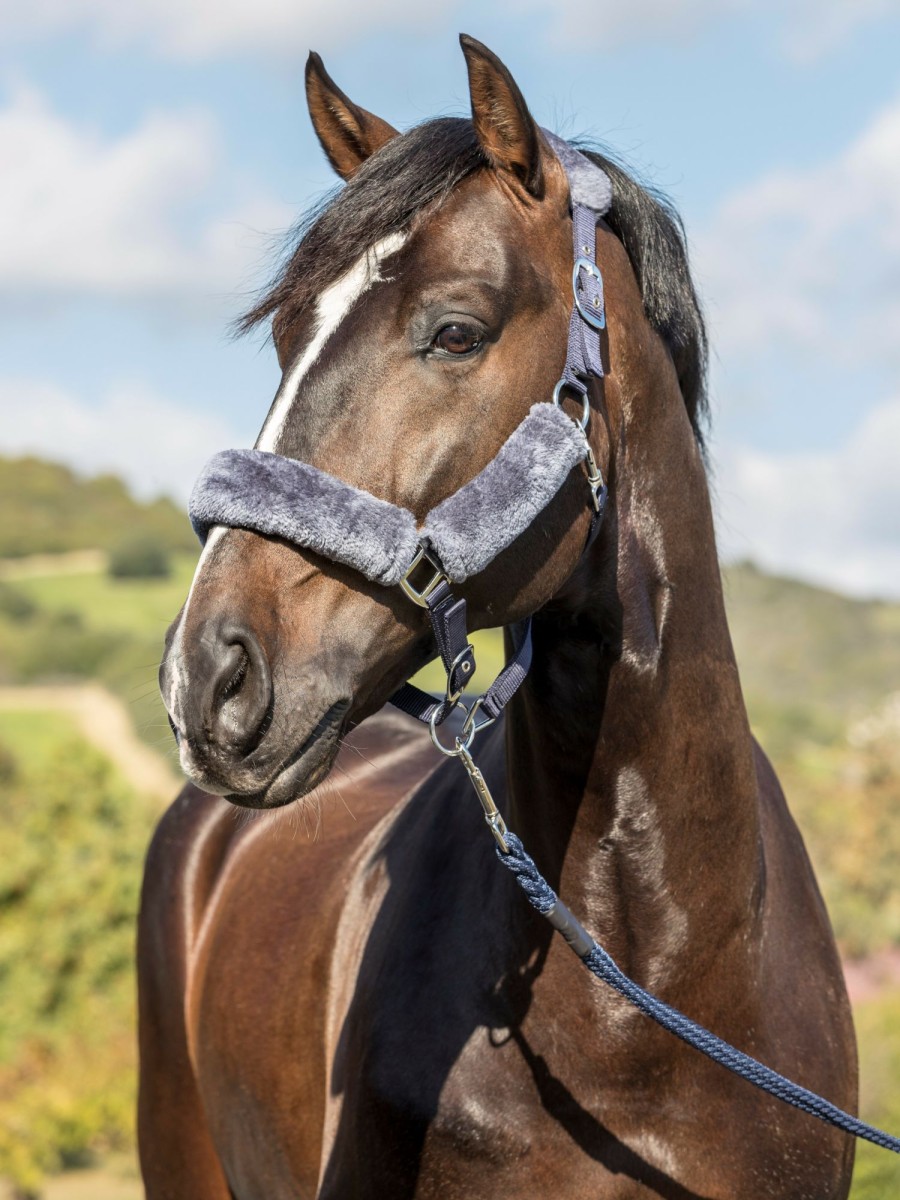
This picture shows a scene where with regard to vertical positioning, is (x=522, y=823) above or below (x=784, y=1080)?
above

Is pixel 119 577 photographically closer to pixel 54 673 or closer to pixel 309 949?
pixel 54 673

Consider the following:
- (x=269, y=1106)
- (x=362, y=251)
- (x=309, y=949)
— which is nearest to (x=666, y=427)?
(x=362, y=251)

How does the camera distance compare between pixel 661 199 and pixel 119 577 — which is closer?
pixel 661 199

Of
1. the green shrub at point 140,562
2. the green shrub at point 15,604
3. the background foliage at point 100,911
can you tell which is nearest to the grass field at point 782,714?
the background foliage at point 100,911

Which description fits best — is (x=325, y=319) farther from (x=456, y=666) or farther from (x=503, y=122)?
(x=456, y=666)

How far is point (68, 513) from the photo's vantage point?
8256 centimetres

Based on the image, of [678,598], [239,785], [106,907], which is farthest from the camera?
[106,907]

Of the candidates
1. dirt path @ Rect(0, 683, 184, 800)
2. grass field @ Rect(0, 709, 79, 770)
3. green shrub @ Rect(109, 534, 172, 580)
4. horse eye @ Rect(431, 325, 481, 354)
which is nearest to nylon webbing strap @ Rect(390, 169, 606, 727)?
horse eye @ Rect(431, 325, 481, 354)

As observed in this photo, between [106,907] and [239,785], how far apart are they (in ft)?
51.2

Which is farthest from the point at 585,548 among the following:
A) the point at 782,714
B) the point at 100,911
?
the point at 782,714

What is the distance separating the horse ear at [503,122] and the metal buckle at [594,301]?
0.57 feet

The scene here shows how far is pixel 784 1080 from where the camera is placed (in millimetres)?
2789

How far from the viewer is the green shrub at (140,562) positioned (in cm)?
6469

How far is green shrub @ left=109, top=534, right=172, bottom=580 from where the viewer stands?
212 feet
